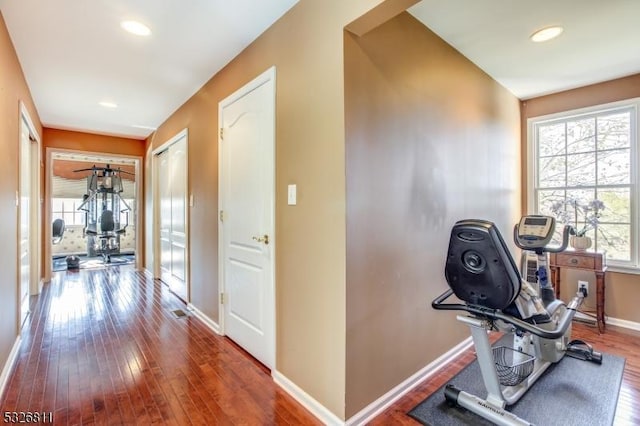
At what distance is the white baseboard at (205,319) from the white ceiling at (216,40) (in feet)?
7.94

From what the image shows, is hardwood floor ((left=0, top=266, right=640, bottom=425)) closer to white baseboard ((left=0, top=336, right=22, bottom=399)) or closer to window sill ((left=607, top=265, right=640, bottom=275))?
white baseboard ((left=0, top=336, right=22, bottom=399))

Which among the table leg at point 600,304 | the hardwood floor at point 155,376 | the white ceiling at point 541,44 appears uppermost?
the white ceiling at point 541,44

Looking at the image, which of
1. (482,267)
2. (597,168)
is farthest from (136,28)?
(597,168)

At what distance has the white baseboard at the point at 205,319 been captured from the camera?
2.92 meters

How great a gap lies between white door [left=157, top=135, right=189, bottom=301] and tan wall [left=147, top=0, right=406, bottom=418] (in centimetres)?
206

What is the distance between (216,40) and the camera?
2369 millimetres

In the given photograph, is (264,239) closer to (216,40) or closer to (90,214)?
(216,40)

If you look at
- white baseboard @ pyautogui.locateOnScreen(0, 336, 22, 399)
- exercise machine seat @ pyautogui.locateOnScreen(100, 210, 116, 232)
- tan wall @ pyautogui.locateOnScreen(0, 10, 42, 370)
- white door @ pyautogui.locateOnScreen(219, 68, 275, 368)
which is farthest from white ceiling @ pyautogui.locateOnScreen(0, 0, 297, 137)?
exercise machine seat @ pyautogui.locateOnScreen(100, 210, 116, 232)

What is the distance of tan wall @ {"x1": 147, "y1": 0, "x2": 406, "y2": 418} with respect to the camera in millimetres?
1653

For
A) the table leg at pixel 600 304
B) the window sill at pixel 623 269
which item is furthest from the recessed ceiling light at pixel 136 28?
the window sill at pixel 623 269

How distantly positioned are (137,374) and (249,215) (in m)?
1.37

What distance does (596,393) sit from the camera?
1959 millimetres

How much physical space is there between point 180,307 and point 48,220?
10.4 feet

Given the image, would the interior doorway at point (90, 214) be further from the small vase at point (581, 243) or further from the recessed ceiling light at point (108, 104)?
the small vase at point (581, 243)
